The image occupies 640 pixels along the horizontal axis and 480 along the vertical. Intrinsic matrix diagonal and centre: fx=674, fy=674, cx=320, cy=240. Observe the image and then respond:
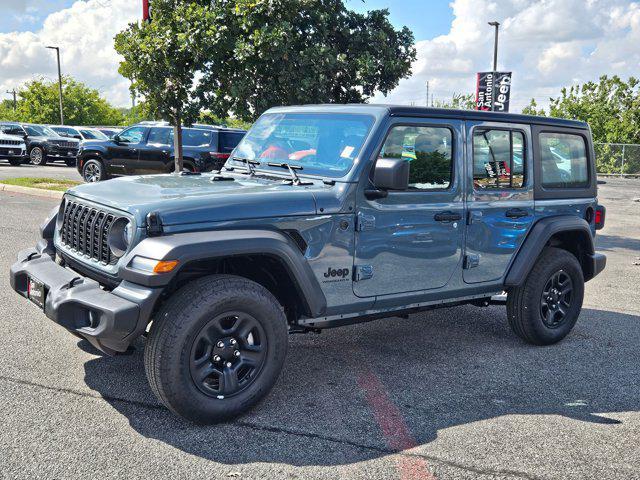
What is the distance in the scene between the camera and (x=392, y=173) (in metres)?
4.12

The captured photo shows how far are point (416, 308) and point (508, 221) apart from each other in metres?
1.06

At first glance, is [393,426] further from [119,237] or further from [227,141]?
A: [227,141]

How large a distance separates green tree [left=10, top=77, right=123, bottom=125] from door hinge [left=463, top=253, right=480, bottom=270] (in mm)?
58704

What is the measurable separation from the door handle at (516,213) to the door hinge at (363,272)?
139 cm

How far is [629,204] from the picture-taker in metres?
19.2

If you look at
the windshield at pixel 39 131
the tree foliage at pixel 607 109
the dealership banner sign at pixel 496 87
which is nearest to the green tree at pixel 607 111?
the tree foliage at pixel 607 109

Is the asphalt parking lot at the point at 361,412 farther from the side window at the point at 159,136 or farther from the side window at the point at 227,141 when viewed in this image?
the side window at the point at 159,136

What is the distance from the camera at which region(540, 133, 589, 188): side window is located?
18.1ft

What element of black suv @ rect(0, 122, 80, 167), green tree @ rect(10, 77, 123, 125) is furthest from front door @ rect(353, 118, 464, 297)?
green tree @ rect(10, 77, 123, 125)

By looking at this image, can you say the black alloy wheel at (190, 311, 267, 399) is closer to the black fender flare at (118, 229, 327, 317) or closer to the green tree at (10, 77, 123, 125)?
the black fender flare at (118, 229, 327, 317)

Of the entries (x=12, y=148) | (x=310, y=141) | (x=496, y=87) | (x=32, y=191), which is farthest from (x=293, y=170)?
(x=12, y=148)

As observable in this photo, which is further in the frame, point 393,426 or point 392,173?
point 392,173

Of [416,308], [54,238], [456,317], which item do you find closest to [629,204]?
[456,317]

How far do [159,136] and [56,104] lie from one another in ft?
154
